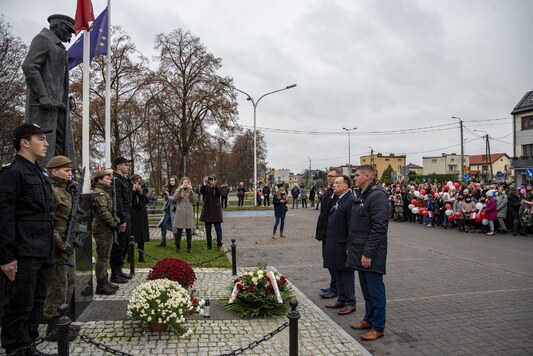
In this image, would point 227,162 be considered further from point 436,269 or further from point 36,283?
point 36,283

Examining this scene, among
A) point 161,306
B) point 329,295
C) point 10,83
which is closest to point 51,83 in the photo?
point 161,306

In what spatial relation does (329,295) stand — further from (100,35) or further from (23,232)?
(100,35)

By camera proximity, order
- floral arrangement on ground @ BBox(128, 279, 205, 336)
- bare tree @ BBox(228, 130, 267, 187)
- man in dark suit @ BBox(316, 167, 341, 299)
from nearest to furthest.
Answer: floral arrangement on ground @ BBox(128, 279, 205, 336)
man in dark suit @ BBox(316, 167, 341, 299)
bare tree @ BBox(228, 130, 267, 187)

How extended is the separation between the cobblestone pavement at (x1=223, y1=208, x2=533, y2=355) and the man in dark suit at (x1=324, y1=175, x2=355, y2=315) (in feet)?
0.86

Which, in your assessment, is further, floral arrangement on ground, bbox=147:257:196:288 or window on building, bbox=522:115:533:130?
window on building, bbox=522:115:533:130

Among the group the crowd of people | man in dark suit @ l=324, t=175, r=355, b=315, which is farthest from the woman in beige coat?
the crowd of people

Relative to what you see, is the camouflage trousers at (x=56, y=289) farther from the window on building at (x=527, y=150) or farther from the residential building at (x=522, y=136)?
the window on building at (x=527, y=150)

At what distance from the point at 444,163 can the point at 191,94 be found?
282 ft

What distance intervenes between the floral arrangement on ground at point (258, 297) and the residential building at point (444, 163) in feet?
345

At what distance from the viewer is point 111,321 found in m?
5.53

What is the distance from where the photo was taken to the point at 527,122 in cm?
4559

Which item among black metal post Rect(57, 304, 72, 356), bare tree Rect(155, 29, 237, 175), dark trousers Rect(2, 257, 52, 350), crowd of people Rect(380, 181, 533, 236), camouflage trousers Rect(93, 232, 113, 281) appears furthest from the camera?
bare tree Rect(155, 29, 237, 175)

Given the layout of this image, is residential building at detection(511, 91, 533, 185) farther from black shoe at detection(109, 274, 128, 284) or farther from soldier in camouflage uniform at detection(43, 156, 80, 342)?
soldier in camouflage uniform at detection(43, 156, 80, 342)

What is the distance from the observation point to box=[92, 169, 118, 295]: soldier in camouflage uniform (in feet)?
21.4
